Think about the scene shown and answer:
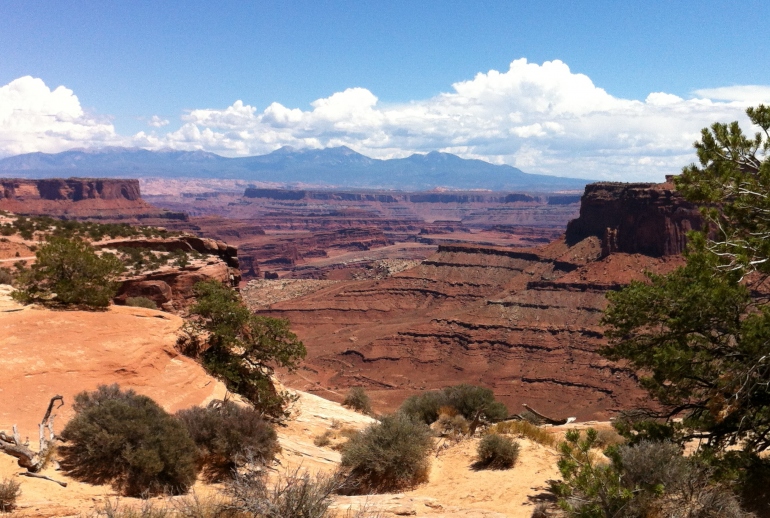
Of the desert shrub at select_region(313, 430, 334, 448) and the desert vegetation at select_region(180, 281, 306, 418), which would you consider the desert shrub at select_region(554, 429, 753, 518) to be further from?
the desert vegetation at select_region(180, 281, 306, 418)

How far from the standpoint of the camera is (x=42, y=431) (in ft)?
32.6

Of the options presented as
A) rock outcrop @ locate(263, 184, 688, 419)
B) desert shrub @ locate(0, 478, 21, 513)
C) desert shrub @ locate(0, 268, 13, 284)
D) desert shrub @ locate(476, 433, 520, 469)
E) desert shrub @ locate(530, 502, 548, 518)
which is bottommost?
rock outcrop @ locate(263, 184, 688, 419)

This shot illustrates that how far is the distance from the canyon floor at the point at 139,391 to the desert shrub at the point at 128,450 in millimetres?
365

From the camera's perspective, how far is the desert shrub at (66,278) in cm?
1716

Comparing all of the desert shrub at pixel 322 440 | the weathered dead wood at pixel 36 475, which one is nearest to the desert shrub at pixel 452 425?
the desert shrub at pixel 322 440

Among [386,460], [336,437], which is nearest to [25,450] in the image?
[386,460]

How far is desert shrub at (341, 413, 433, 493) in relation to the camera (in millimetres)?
12430

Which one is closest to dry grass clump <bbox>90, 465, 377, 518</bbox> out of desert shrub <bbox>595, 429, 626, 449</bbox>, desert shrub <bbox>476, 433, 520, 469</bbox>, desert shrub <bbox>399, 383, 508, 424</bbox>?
desert shrub <bbox>476, 433, 520, 469</bbox>

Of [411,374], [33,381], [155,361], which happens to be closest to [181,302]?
[155,361]

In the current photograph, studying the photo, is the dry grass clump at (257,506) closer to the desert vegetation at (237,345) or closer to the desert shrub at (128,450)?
the desert shrub at (128,450)

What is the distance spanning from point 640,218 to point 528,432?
226 ft

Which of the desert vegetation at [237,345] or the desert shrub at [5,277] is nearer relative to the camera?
the desert vegetation at [237,345]

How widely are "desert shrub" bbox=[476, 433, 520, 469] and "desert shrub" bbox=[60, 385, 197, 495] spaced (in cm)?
700

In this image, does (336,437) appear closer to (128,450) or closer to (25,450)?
(128,450)
